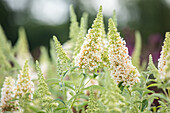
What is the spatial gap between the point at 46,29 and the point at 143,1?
8.32 m

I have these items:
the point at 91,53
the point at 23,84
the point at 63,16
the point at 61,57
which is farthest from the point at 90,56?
the point at 63,16

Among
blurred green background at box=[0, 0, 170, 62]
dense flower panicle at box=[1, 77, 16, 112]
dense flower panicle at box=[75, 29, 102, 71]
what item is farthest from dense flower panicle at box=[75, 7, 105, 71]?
blurred green background at box=[0, 0, 170, 62]

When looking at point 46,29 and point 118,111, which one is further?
point 46,29

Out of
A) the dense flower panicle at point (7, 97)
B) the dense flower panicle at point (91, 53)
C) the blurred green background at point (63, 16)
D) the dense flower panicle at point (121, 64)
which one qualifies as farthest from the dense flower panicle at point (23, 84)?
the blurred green background at point (63, 16)

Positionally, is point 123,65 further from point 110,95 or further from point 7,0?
point 7,0

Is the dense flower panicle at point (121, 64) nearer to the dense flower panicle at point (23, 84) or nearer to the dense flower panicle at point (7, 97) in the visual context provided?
the dense flower panicle at point (23, 84)

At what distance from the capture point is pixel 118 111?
107 cm

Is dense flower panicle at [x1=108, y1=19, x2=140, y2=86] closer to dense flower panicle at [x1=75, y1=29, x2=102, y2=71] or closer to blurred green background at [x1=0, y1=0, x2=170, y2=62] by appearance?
dense flower panicle at [x1=75, y1=29, x2=102, y2=71]

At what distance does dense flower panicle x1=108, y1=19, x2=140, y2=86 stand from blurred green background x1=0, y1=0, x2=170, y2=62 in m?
10.3

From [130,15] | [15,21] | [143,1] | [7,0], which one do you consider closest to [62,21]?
[15,21]

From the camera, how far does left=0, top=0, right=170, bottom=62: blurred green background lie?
12.9 m

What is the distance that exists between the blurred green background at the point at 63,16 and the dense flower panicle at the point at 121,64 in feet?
33.9

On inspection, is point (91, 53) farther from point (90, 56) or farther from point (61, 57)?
point (61, 57)

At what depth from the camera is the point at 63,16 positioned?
561 inches
